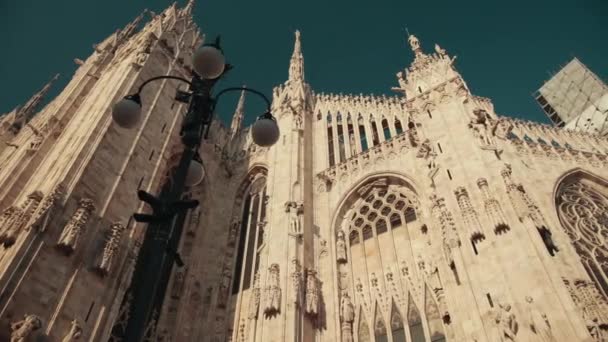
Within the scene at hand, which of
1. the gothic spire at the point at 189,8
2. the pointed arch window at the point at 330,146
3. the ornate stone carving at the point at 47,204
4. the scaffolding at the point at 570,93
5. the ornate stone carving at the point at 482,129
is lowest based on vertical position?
the ornate stone carving at the point at 47,204

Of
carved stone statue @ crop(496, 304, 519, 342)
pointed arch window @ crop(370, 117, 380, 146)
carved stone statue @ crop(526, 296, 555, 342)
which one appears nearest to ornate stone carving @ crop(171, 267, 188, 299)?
pointed arch window @ crop(370, 117, 380, 146)

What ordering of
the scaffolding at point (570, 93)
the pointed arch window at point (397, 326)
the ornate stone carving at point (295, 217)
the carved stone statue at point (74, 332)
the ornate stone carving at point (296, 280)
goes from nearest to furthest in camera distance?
the carved stone statue at point (74, 332) → the pointed arch window at point (397, 326) → the ornate stone carving at point (296, 280) → the ornate stone carving at point (295, 217) → the scaffolding at point (570, 93)

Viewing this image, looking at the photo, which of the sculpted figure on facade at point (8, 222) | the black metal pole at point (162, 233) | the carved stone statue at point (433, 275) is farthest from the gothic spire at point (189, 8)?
the black metal pole at point (162, 233)

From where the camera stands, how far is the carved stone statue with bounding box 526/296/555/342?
28.5 ft

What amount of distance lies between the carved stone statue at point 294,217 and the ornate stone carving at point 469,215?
4.89 metres

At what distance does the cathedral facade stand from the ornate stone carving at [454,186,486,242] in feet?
0.13

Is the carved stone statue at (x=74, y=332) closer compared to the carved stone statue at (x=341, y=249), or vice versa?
the carved stone statue at (x=74, y=332)

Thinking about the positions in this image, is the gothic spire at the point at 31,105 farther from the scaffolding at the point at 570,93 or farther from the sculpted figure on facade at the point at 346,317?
the scaffolding at the point at 570,93

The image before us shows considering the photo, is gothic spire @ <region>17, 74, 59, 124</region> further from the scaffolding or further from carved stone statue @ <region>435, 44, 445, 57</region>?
the scaffolding

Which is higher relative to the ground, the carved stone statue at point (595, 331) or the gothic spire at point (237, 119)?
the gothic spire at point (237, 119)

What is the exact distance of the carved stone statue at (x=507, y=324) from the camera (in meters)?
9.03

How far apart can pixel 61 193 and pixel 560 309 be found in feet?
37.6

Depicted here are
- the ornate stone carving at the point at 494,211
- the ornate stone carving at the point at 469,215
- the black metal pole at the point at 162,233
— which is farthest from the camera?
the ornate stone carving at the point at 469,215

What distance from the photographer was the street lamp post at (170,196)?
4.41 metres
